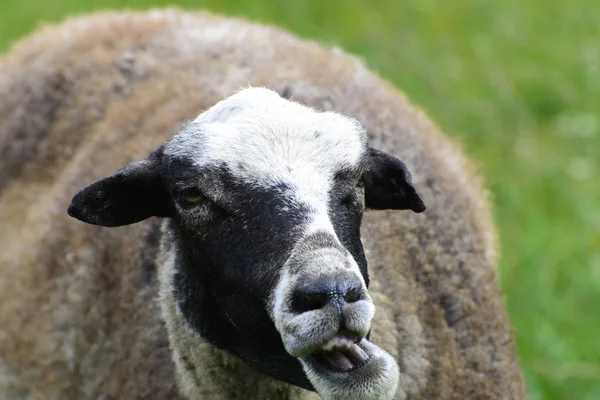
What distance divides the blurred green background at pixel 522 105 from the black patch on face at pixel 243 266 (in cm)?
305

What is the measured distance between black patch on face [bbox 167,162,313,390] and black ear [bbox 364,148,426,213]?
1.92 feet

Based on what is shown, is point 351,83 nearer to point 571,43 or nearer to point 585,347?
point 585,347

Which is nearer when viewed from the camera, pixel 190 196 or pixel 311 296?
pixel 311 296

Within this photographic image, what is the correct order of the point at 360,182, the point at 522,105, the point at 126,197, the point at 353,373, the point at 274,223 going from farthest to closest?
the point at 522,105, the point at 126,197, the point at 360,182, the point at 274,223, the point at 353,373

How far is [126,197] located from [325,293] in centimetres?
111

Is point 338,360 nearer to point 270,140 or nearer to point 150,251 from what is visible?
point 270,140

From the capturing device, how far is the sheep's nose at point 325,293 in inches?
141

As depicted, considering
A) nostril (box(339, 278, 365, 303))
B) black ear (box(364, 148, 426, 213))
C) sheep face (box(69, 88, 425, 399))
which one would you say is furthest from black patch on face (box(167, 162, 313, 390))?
black ear (box(364, 148, 426, 213))

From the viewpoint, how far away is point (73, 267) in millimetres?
5500

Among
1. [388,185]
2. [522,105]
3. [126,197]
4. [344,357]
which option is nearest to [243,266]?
[344,357]

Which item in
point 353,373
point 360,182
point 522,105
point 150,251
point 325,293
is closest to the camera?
point 325,293

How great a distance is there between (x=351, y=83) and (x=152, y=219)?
1.17 m

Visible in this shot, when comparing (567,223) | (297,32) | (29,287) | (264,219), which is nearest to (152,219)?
(29,287)

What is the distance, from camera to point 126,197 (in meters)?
4.39
